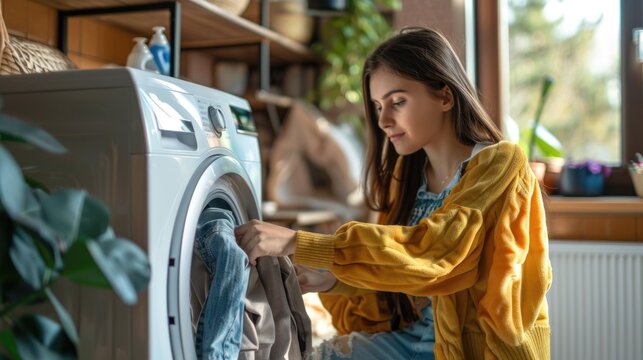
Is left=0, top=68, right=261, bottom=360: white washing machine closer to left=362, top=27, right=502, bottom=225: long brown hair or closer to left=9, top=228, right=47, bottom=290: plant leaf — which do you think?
left=9, top=228, right=47, bottom=290: plant leaf

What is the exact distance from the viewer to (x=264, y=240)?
1.17m

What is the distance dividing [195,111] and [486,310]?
0.66 metres

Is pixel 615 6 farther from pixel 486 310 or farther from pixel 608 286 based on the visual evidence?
pixel 486 310

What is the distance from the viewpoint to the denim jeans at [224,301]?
1100 mm

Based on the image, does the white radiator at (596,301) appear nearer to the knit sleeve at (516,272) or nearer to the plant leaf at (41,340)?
the knit sleeve at (516,272)

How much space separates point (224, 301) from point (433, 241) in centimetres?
38

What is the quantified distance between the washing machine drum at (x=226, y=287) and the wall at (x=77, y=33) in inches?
30.1

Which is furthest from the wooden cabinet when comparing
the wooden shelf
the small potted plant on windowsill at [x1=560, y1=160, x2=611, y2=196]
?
the small potted plant on windowsill at [x1=560, y1=160, x2=611, y2=196]

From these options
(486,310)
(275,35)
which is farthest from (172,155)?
(275,35)

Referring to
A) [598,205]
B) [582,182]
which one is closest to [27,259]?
[598,205]

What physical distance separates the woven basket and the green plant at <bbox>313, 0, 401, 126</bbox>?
1.39 metres

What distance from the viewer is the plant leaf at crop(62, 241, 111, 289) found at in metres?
0.72

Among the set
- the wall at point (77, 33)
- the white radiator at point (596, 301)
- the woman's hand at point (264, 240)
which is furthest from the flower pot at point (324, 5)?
the woman's hand at point (264, 240)

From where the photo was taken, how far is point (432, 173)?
1577mm
